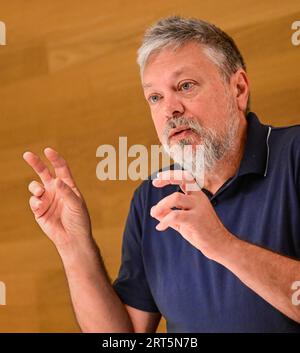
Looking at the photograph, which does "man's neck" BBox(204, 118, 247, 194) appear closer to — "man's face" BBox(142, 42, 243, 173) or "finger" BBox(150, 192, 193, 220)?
"man's face" BBox(142, 42, 243, 173)

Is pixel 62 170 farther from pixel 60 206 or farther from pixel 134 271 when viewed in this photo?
pixel 134 271

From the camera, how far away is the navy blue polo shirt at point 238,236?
1014 mm

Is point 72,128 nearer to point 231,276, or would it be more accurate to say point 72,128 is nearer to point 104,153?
point 104,153

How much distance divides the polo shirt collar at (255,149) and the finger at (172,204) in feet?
0.71

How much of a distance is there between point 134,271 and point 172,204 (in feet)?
1.10

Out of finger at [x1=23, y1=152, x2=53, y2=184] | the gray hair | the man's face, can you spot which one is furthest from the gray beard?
finger at [x1=23, y1=152, x2=53, y2=184]

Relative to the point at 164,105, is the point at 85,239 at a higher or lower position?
lower

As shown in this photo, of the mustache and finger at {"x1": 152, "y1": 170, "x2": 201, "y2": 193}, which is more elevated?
the mustache

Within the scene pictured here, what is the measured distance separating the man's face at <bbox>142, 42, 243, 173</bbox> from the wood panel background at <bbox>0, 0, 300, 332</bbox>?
0.41 feet

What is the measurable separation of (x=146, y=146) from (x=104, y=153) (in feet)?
0.30

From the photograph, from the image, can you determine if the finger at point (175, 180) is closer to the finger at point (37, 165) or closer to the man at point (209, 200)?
the man at point (209, 200)

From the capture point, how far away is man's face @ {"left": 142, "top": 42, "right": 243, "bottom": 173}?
1.09 metres

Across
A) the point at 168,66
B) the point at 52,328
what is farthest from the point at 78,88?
the point at 52,328
